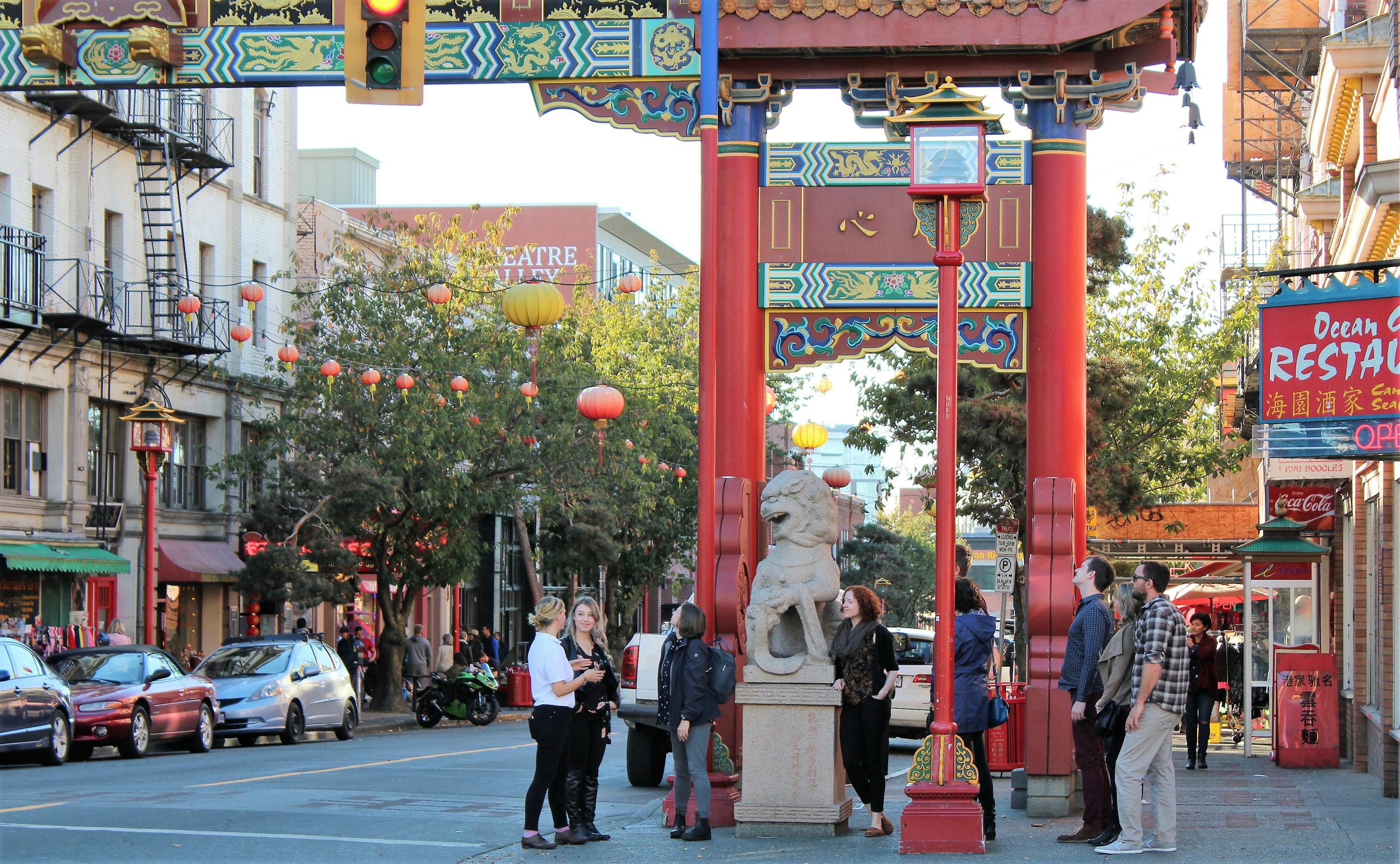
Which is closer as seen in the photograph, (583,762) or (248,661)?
(583,762)

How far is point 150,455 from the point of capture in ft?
94.9

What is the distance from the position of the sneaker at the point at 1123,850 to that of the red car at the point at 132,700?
14.7m

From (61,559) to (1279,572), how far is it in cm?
1947

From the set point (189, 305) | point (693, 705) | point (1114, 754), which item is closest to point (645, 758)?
point (693, 705)

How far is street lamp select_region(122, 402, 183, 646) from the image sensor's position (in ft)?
92.6

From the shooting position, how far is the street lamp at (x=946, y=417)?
11672mm

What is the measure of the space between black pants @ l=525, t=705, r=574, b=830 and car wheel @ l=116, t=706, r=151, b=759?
12477 millimetres

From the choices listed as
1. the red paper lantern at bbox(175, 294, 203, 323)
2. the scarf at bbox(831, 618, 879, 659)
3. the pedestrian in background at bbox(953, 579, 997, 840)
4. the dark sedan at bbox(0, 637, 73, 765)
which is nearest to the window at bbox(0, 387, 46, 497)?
the red paper lantern at bbox(175, 294, 203, 323)

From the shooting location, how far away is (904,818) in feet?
38.5

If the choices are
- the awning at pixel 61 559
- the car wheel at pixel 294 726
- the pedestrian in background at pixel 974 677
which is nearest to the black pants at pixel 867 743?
the pedestrian in background at pixel 974 677

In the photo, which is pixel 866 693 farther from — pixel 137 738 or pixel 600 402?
pixel 137 738

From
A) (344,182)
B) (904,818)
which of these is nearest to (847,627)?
(904,818)

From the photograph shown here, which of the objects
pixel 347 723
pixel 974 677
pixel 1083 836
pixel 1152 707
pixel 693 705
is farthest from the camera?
pixel 347 723

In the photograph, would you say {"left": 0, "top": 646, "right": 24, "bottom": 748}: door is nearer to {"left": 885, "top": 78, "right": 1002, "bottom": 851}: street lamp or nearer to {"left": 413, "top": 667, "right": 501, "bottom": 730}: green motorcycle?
{"left": 413, "top": 667, "right": 501, "bottom": 730}: green motorcycle
